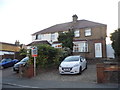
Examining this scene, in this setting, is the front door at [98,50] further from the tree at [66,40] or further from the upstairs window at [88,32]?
the tree at [66,40]

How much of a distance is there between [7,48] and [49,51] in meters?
28.0

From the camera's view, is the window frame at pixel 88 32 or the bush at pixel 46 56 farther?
the window frame at pixel 88 32

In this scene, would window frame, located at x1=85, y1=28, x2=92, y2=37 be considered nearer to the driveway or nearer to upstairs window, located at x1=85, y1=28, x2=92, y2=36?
upstairs window, located at x1=85, y1=28, x2=92, y2=36

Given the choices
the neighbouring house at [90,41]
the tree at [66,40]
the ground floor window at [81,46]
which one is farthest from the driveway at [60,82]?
the ground floor window at [81,46]

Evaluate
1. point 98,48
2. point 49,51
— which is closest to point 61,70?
point 49,51

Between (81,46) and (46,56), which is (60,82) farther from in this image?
(81,46)

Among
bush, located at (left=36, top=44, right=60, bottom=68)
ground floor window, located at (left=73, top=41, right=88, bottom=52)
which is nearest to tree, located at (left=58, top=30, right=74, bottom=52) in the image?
ground floor window, located at (left=73, top=41, right=88, bottom=52)

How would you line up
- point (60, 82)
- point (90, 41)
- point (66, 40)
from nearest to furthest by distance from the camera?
point (60, 82), point (66, 40), point (90, 41)

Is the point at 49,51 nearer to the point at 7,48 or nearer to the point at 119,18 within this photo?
the point at 119,18

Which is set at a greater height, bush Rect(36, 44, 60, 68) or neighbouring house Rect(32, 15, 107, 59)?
neighbouring house Rect(32, 15, 107, 59)

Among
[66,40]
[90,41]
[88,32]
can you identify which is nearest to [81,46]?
[90,41]

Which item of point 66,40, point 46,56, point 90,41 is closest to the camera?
point 46,56

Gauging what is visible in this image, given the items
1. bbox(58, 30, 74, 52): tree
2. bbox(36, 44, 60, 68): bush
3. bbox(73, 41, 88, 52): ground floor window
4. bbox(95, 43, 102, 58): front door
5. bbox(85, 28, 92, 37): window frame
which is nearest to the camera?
bbox(36, 44, 60, 68): bush

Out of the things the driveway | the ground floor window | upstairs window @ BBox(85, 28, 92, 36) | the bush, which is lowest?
the driveway
